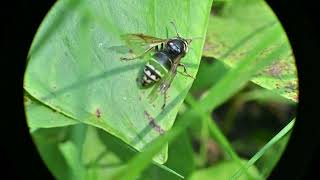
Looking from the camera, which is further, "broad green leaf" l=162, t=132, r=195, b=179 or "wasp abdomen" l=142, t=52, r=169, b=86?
"broad green leaf" l=162, t=132, r=195, b=179

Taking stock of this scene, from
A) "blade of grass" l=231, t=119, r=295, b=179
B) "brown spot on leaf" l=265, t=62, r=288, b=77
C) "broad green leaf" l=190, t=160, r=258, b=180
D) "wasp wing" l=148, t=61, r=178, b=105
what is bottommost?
"broad green leaf" l=190, t=160, r=258, b=180

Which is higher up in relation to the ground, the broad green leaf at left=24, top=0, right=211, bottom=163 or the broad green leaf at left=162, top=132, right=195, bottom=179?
the broad green leaf at left=24, top=0, right=211, bottom=163

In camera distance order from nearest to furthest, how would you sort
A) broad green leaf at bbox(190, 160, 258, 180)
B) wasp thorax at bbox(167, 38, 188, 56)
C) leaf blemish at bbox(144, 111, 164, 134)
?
leaf blemish at bbox(144, 111, 164, 134) < wasp thorax at bbox(167, 38, 188, 56) < broad green leaf at bbox(190, 160, 258, 180)

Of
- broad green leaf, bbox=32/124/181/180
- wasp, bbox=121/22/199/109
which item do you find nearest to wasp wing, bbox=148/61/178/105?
wasp, bbox=121/22/199/109

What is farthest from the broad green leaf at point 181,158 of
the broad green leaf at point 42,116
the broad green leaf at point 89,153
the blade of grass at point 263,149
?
the broad green leaf at point 42,116

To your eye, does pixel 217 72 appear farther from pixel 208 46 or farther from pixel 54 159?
pixel 54 159

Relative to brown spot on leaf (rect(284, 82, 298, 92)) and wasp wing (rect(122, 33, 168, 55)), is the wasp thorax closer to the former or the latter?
wasp wing (rect(122, 33, 168, 55))

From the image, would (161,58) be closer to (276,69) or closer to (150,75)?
(150,75)
